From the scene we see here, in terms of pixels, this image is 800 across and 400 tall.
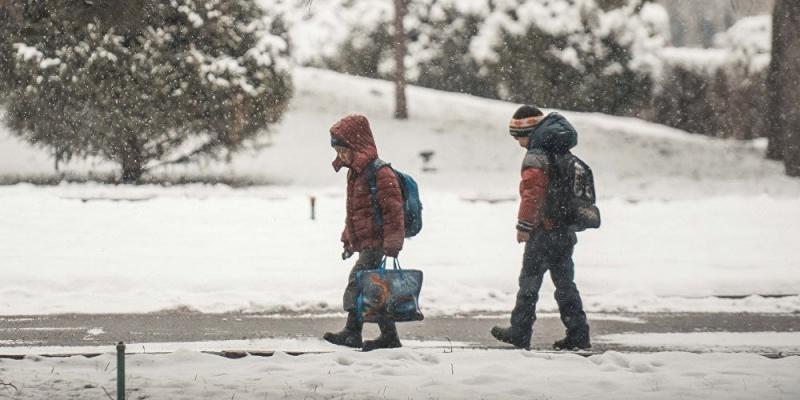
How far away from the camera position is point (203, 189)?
2309cm

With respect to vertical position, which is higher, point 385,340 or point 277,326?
point 277,326

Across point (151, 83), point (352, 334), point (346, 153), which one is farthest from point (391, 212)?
point (151, 83)

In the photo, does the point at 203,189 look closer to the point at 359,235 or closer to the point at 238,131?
the point at 238,131

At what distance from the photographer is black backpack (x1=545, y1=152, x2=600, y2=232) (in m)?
7.85

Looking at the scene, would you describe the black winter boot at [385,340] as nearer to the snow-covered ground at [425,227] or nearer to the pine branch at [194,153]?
the snow-covered ground at [425,227]

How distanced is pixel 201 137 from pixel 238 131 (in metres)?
0.87

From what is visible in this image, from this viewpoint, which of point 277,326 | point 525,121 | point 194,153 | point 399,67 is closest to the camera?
point 525,121

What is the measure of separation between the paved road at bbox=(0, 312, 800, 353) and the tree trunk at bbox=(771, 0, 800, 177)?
1747 cm

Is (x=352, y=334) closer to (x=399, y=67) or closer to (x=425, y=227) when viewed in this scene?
(x=425, y=227)

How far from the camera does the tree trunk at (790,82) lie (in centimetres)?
2631

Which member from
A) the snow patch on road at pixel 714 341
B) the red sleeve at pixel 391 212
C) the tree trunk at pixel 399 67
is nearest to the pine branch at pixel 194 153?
the tree trunk at pixel 399 67

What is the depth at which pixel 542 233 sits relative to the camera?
7.91 meters

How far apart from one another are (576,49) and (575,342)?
24.8 meters

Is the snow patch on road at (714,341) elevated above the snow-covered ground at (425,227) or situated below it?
below
